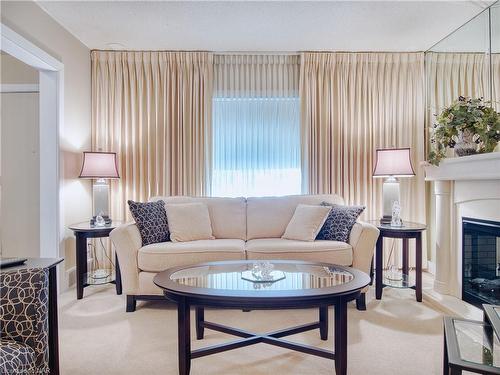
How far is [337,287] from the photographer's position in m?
1.82

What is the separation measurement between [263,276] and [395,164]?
6.96 feet

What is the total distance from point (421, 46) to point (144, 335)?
401cm

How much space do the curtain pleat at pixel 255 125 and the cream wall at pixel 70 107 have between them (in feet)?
4.72

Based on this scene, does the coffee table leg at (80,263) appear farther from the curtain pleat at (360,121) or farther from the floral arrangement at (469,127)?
the floral arrangement at (469,127)

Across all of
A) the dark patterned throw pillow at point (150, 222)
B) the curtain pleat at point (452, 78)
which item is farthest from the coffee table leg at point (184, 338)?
the curtain pleat at point (452, 78)

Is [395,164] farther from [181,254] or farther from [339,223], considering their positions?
[181,254]

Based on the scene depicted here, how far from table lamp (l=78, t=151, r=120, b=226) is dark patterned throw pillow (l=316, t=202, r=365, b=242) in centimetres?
211

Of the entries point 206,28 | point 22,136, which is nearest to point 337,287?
point 206,28

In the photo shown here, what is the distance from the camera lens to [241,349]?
85.0 inches

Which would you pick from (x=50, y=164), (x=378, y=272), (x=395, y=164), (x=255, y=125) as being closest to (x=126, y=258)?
(x=50, y=164)

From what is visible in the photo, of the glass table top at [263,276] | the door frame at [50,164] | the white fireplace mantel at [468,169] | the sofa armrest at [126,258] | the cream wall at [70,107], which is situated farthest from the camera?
the door frame at [50,164]

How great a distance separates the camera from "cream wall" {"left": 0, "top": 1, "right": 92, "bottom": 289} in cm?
299

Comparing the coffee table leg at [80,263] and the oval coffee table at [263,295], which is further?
the coffee table leg at [80,263]

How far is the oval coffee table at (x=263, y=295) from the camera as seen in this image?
5.56ft
